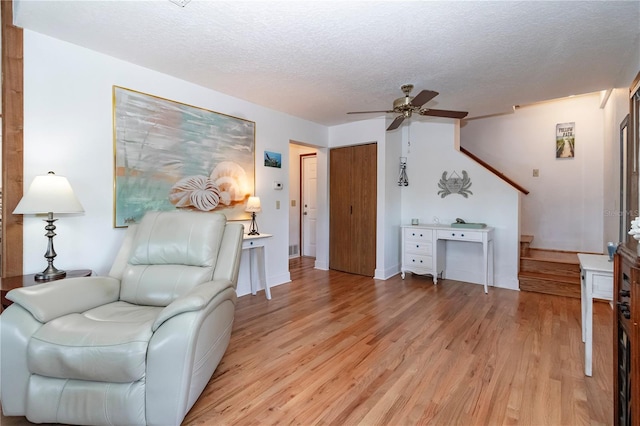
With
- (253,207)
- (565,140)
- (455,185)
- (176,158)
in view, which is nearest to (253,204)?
(253,207)

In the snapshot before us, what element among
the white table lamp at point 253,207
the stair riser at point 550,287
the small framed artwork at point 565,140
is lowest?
the stair riser at point 550,287

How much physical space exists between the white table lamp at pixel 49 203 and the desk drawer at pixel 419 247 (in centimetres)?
379

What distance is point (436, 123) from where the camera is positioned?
14.8 ft

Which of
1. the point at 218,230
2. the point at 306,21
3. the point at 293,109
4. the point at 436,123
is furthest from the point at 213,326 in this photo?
the point at 436,123

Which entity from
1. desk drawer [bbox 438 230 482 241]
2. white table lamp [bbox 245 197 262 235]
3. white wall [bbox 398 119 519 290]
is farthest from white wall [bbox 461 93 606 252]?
white table lamp [bbox 245 197 262 235]

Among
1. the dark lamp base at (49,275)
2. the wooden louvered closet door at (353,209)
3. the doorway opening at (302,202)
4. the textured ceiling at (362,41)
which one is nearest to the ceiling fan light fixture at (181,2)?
the textured ceiling at (362,41)

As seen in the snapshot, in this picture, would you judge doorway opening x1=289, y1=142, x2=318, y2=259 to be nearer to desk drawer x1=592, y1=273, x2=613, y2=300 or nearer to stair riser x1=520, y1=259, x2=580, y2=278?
stair riser x1=520, y1=259, x2=580, y2=278

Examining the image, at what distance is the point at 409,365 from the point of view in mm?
2100

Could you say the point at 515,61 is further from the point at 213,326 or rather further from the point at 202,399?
the point at 202,399

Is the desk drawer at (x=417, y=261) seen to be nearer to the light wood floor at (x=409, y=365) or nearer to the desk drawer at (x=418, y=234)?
the desk drawer at (x=418, y=234)

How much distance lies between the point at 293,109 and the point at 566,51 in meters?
2.78

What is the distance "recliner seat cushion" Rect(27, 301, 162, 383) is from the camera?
1.38 meters

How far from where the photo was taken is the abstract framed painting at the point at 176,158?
2.67 metres

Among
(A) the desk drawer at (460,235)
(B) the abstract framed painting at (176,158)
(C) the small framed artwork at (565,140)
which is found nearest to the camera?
(B) the abstract framed painting at (176,158)
